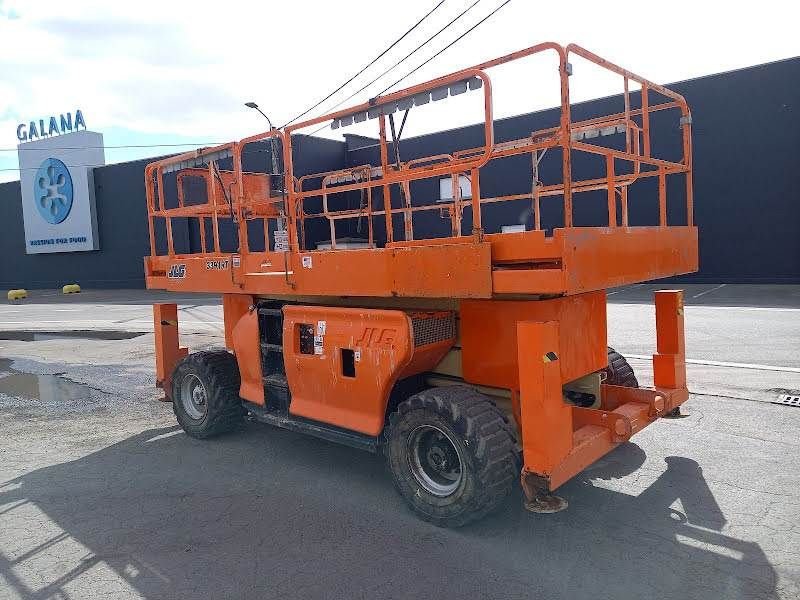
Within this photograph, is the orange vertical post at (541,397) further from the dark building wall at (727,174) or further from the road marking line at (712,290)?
the road marking line at (712,290)

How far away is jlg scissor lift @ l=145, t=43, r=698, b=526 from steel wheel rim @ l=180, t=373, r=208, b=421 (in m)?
0.03

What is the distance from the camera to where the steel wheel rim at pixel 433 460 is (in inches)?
162

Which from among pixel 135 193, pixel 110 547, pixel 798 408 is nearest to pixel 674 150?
pixel 798 408

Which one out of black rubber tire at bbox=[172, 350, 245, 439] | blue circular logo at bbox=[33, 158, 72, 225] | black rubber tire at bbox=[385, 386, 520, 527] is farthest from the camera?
blue circular logo at bbox=[33, 158, 72, 225]

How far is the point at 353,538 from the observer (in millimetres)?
3920

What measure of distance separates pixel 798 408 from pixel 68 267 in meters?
37.1

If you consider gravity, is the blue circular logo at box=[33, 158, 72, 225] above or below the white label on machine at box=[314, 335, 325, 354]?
above

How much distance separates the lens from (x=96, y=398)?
26.1ft

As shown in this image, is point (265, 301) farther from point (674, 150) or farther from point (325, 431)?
point (674, 150)

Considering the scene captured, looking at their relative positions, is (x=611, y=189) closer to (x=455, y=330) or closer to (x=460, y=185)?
(x=455, y=330)

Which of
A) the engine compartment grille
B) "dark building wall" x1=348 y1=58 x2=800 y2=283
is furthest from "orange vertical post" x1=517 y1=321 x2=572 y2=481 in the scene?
"dark building wall" x1=348 y1=58 x2=800 y2=283

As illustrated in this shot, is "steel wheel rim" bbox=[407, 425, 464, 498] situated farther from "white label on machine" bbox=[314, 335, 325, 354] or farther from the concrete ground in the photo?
"white label on machine" bbox=[314, 335, 325, 354]

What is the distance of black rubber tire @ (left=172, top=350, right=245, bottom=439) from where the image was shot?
5926 millimetres

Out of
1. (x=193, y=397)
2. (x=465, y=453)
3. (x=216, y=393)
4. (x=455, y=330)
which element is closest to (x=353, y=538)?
(x=465, y=453)
